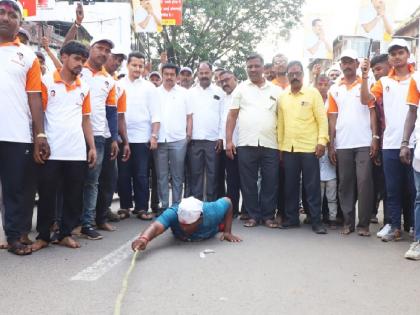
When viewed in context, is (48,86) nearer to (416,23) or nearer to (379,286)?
(379,286)

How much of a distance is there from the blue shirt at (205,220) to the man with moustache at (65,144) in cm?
95

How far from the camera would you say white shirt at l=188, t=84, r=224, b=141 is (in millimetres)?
7410

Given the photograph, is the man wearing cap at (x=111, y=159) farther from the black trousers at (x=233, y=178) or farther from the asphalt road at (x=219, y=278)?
the black trousers at (x=233, y=178)

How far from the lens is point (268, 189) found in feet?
22.1

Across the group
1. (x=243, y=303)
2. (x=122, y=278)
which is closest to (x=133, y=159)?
(x=122, y=278)

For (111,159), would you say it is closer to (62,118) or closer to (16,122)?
(62,118)

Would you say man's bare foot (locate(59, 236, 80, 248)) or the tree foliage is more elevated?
the tree foliage

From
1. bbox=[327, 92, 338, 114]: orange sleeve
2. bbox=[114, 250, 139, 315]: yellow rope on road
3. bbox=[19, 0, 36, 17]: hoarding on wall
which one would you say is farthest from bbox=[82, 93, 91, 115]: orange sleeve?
bbox=[19, 0, 36, 17]: hoarding on wall

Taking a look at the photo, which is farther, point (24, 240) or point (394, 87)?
point (394, 87)

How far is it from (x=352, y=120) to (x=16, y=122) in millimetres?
3720

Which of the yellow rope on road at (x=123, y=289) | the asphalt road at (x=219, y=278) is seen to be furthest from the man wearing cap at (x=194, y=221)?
the yellow rope on road at (x=123, y=289)

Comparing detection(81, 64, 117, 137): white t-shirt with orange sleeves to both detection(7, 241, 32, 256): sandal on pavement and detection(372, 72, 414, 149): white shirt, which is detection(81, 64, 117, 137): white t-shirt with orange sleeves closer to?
detection(7, 241, 32, 256): sandal on pavement

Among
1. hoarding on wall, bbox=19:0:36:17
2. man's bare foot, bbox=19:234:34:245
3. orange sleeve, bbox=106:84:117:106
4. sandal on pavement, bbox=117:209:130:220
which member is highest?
hoarding on wall, bbox=19:0:36:17

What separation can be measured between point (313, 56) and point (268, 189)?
365 centimetres
